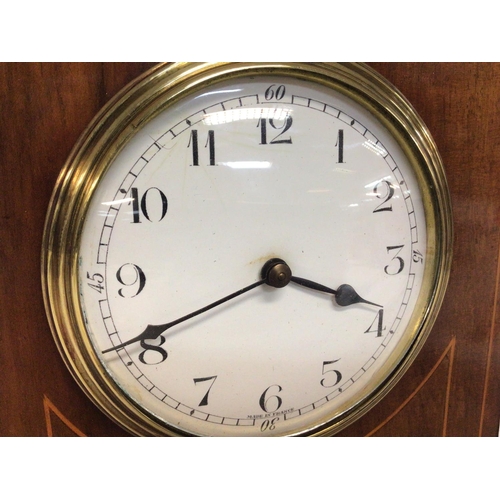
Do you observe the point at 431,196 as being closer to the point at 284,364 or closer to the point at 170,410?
the point at 284,364

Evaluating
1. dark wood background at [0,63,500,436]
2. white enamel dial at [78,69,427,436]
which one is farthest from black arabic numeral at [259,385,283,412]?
dark wood background at [0,63,500,436]

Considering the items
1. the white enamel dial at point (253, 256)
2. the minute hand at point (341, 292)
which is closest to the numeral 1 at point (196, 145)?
the white enamel dial at point (253, 256)

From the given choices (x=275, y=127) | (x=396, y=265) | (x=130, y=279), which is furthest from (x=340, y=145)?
(x=130, y=279)

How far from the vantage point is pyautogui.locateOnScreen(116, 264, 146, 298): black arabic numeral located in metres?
0.69

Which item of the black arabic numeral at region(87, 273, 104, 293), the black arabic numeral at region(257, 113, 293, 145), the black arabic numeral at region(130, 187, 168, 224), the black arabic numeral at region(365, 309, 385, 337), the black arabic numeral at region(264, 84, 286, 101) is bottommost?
the black arabic numeral at region(365, 309, 385, 337)

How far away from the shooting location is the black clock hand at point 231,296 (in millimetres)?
712

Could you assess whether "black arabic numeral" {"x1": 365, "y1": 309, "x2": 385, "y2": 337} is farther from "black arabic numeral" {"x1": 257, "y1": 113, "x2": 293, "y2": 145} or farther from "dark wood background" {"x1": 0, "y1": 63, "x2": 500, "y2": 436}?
"black arabic numeral" {"x1": 257, "y1": 113, "x2": 293, "y2": 145}

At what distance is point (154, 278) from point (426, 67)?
1.53ft

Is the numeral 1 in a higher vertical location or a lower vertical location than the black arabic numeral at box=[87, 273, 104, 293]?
higher

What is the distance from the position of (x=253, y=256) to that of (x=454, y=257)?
0.32m

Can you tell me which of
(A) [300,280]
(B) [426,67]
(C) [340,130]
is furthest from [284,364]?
(B) [426,67]

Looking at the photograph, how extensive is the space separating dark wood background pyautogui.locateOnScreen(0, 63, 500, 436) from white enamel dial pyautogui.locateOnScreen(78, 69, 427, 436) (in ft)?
0.23

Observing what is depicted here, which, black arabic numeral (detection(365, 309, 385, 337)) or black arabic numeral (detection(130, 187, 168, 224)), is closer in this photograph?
black arabic numeral (detection(130, 187, 168, 224))

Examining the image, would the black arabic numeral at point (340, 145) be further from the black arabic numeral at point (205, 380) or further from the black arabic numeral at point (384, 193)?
the black arabic numeral at point (205, 380)
